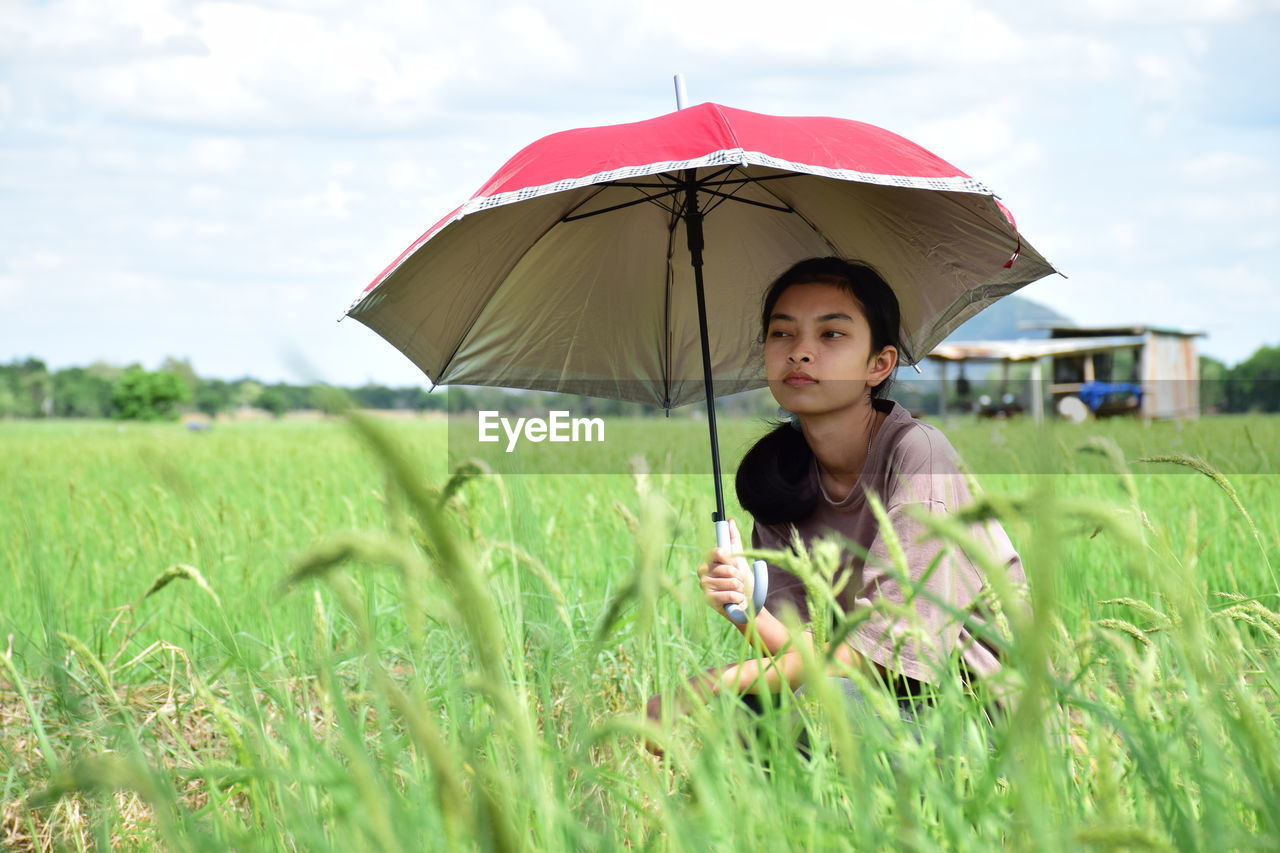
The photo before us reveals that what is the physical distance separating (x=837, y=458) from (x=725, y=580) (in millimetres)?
705

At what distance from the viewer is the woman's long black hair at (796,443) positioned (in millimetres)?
2857

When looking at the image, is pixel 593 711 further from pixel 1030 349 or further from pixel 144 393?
pixel 144 393

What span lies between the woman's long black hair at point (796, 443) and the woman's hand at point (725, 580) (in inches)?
19.8

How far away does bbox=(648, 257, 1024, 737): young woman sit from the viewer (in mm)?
2404

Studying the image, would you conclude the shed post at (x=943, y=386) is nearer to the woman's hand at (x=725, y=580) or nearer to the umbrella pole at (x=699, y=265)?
the umbrella pole at (x=699, y=265)

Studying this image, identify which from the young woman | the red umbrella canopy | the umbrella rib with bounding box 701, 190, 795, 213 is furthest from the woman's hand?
the umbrella rib with bounding box 701, 190, 795, 213

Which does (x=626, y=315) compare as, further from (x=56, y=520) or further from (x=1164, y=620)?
(x=56, y=520)

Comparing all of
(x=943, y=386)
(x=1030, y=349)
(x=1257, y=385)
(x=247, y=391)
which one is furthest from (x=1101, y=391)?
(x=247, y=391)

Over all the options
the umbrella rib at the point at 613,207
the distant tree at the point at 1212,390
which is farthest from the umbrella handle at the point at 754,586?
the distant tree at the point at 1212,390

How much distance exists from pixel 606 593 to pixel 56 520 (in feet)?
15.5

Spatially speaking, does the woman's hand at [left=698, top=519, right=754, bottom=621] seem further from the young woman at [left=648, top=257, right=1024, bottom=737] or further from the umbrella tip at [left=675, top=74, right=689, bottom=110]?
the umbrella tip at [left=675, top=74, right=689, bottom=110]

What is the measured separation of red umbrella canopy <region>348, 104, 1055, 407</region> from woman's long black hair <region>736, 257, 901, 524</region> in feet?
1.21

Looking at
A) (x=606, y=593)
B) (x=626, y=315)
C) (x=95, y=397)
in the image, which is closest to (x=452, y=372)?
(x=626, y=315)

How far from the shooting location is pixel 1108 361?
32594 millimetres
